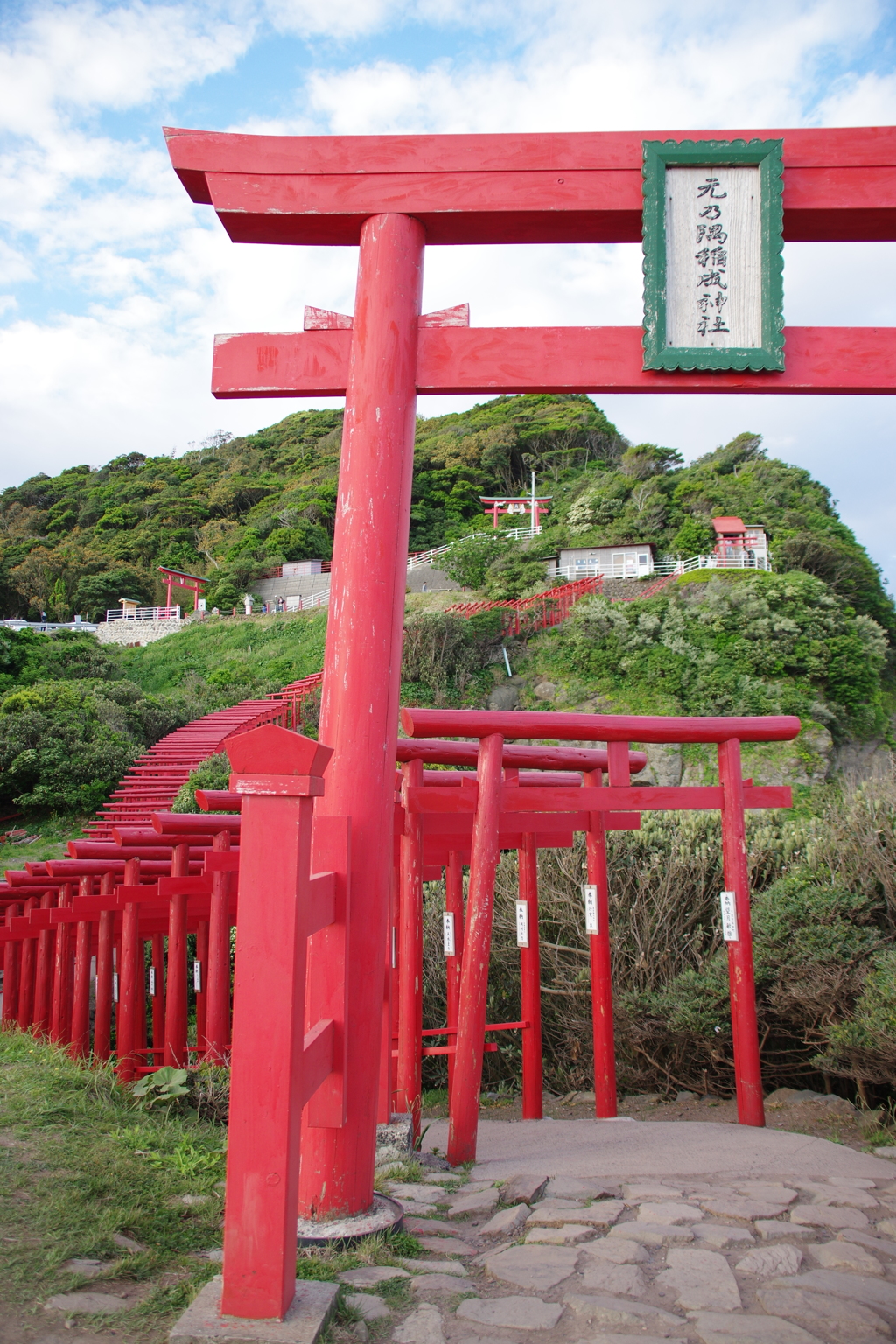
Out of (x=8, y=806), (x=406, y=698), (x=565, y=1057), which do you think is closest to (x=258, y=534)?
(x=406, y=698)

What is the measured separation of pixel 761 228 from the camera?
333cm

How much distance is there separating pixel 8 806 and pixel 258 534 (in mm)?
27840

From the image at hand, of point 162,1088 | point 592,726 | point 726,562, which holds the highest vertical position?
point 726,562

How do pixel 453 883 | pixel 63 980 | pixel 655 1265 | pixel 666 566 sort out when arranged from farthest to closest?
1. pixel 666 566
2. pixel 63 980
3. pixel 453 883
4. pixel 655 1265

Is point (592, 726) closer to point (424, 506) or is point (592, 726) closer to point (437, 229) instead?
point (437, 229)

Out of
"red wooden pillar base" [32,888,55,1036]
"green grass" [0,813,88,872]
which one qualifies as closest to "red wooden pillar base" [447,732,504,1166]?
"red wooden pillar base" [32,888,55,1036]

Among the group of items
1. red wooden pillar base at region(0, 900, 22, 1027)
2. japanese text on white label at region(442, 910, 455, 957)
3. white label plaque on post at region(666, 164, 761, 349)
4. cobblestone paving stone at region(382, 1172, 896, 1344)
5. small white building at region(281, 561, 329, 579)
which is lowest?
red wooden pillar base at region(0, 900, 22, 1027)

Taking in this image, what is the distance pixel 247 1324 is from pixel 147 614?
3672 cm

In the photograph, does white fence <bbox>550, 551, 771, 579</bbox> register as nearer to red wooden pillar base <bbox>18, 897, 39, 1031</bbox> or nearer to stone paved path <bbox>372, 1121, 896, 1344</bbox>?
red wooden pillar base <bbox>18, 897, 39, 1031</bbox>

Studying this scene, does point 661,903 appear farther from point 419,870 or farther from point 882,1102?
point 419,870

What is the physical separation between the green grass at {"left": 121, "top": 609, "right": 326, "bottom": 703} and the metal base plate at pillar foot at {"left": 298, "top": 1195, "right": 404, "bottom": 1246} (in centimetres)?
2130

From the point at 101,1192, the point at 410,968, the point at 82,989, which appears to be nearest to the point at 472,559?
the point at 82,989

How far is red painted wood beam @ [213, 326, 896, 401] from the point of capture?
3.25 metres

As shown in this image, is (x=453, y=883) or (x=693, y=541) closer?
(x=453, y=883)
